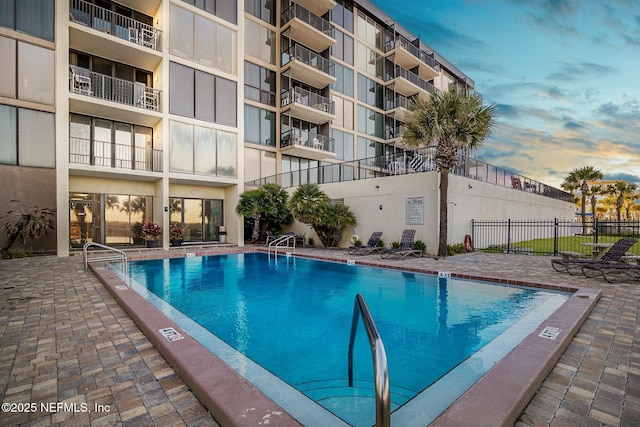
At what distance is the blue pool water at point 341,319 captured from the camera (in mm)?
3367

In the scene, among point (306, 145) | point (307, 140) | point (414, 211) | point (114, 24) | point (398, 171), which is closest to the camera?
point (414, 211)

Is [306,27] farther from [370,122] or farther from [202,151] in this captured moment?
[202,151]

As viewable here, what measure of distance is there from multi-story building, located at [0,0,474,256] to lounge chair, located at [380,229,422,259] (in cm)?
725

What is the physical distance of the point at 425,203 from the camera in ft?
42.1

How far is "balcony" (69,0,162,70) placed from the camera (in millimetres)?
13391

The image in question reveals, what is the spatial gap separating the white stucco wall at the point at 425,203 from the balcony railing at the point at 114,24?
11408mm

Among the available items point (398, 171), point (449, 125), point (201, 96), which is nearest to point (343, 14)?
point (201, 96)

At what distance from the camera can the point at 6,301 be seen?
5531mm

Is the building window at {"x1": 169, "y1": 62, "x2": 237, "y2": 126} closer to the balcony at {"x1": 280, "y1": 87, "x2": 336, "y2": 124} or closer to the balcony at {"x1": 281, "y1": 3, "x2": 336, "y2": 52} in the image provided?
the balcony at {"x1": 280, "y1": 87, "x2": 336, "y2": 124}

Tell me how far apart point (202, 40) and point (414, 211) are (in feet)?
46.4

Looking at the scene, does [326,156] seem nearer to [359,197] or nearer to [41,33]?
[359,197]

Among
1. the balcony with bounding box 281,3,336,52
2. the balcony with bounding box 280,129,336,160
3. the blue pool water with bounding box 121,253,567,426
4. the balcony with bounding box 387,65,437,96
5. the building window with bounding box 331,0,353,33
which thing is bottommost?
the blue pool water with bounding box 121,253,567,426

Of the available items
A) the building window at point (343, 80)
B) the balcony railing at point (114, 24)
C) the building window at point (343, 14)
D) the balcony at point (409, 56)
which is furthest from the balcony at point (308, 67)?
the balcony railing at point (114, 24)

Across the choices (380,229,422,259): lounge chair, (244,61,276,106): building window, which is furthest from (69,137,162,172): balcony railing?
(380,229,422,259): lounge chair
